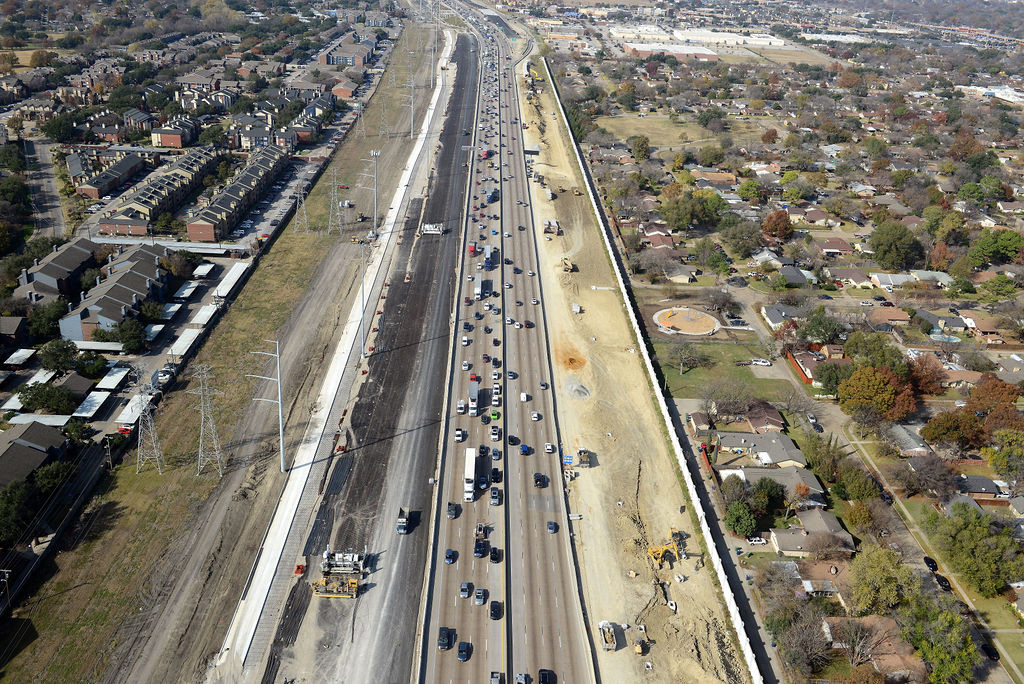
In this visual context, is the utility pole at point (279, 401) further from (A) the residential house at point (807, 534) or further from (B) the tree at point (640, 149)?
(B) the tree at point (640, 149)

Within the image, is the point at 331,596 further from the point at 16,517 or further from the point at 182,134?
the point at 182,134

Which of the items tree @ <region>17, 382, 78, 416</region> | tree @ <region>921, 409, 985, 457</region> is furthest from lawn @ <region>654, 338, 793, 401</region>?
tree @ <region>17, 382, 78, 416</region>

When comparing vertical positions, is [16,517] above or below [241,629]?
above

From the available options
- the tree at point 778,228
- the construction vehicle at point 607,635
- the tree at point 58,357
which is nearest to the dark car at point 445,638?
the construction vehicle at point 607,635

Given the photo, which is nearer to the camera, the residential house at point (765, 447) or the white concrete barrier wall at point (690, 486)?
the white concrete barrier wall at point (690, 486)

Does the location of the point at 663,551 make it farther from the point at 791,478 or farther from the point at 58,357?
the point at 58,357

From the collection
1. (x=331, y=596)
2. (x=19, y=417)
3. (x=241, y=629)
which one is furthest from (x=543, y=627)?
(x=19, y=417)
